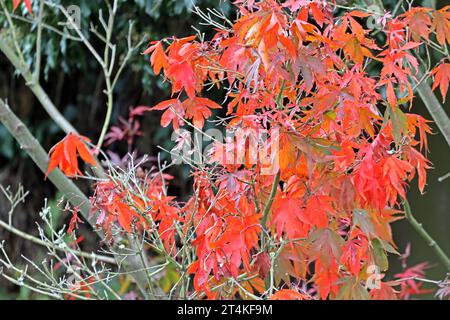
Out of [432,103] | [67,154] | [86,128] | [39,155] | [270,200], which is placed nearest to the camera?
[270,200]

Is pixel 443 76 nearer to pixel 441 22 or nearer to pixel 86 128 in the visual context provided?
pixel 441 22

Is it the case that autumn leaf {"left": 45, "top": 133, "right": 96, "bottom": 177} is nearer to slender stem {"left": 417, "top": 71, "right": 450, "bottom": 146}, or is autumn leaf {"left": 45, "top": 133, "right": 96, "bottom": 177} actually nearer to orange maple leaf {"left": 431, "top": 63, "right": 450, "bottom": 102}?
orange maple leaf {"left": 431, "top": 63, "right": 450, "bottom": 102}

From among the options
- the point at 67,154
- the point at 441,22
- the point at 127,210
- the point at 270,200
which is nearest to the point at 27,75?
the point at 67,154

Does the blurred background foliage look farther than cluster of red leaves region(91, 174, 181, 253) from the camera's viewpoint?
Yes

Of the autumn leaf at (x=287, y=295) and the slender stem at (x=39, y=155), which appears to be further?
the slender stem at (x=39, y=155)

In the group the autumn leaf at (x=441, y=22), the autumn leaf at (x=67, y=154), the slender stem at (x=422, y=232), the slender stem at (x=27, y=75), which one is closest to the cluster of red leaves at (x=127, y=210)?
the autumn leaf at (x=67, y=154)

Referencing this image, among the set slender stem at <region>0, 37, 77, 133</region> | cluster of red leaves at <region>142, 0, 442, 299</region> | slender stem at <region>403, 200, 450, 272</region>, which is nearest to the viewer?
cluster of red leaves at <region>142, 0, 442, 299</region>

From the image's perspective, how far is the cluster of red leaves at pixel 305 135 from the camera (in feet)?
5.42

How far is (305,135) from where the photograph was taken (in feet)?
5.79

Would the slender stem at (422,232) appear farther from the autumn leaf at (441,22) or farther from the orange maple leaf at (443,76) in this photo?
the autumn leaf at (441,22)

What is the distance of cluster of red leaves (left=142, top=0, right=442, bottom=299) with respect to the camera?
1.65 meters

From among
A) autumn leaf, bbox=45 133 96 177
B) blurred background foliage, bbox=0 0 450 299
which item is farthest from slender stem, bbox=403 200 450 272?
blurred background foliage, bbox=0 0 450 299

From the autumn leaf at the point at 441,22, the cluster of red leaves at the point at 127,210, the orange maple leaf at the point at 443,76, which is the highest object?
the autumn leaf at the point at 441,22
